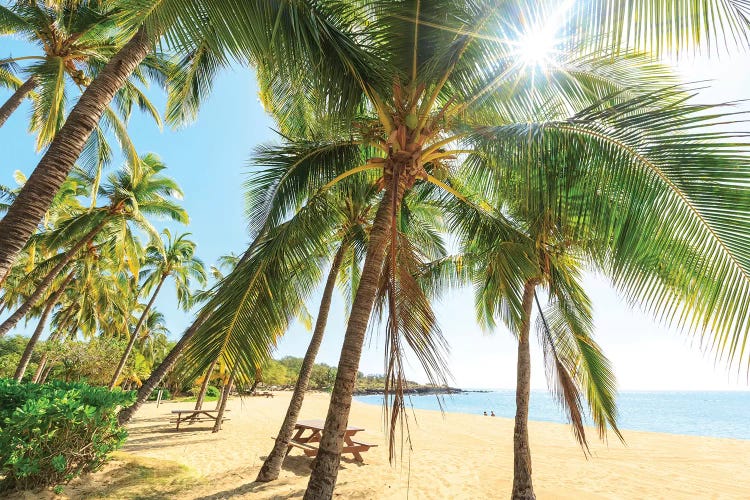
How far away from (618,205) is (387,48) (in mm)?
3041

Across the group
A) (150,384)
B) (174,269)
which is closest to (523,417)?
(150,384)

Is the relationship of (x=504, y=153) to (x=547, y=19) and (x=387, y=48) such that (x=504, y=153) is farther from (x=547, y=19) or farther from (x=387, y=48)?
(x=387, y=48)

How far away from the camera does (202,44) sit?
425 centimetres

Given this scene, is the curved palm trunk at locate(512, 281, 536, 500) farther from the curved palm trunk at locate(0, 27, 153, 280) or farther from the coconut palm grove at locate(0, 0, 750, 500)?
the curved palm trunk at locate(0, 27, 153, 280)

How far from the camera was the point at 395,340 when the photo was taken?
3.60m

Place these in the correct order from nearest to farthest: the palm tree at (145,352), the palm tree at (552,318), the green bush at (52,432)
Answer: the green bush at (52,432) → the palm tree at (552,318) → the palm tree at (145,352)

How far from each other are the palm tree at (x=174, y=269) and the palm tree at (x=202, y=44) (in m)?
13.1

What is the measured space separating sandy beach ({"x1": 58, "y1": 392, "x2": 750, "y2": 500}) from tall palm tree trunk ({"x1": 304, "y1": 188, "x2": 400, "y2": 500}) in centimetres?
122

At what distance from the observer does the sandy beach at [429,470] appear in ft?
20.7

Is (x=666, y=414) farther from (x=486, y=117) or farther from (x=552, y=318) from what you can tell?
(x=486, y=117)

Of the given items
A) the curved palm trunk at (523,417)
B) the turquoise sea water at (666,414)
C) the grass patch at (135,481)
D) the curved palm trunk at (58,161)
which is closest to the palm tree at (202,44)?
the curved palm trunk at (58,161)

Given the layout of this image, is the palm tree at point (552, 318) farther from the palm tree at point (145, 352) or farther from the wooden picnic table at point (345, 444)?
the palm tree at point (145, 352)

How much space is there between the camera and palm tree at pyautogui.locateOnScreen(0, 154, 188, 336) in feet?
37.6

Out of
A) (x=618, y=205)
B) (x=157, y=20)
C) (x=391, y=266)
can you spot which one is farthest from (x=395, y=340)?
(x=157, y=20)
